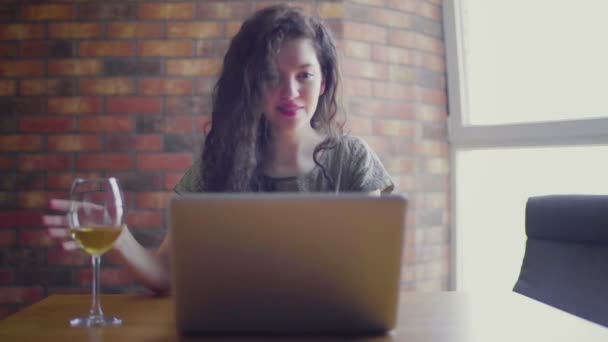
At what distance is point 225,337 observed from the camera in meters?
0.74

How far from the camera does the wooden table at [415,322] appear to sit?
771 millimetres

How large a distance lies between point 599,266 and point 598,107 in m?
1.47

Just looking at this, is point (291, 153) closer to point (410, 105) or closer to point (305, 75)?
point (305, 75)

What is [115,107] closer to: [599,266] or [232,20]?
[232,20]

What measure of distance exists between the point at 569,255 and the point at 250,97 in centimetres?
92

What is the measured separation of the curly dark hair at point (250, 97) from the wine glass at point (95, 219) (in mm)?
740

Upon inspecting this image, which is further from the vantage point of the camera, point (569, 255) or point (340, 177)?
point (340, 177)

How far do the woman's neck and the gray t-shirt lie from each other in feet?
0.09

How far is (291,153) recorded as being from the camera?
1723 mm

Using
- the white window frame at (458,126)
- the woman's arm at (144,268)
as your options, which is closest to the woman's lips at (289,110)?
the woman's arm at (144,268)

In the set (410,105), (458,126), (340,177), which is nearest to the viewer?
(340,177)

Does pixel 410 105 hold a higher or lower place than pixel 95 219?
higher

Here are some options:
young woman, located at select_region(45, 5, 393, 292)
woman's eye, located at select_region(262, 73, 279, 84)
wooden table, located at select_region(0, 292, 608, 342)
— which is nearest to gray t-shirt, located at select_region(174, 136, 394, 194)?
young woman, located at select_region(45, 5, 393, 292)

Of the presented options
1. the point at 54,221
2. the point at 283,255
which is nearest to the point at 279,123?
the point at 54,221
